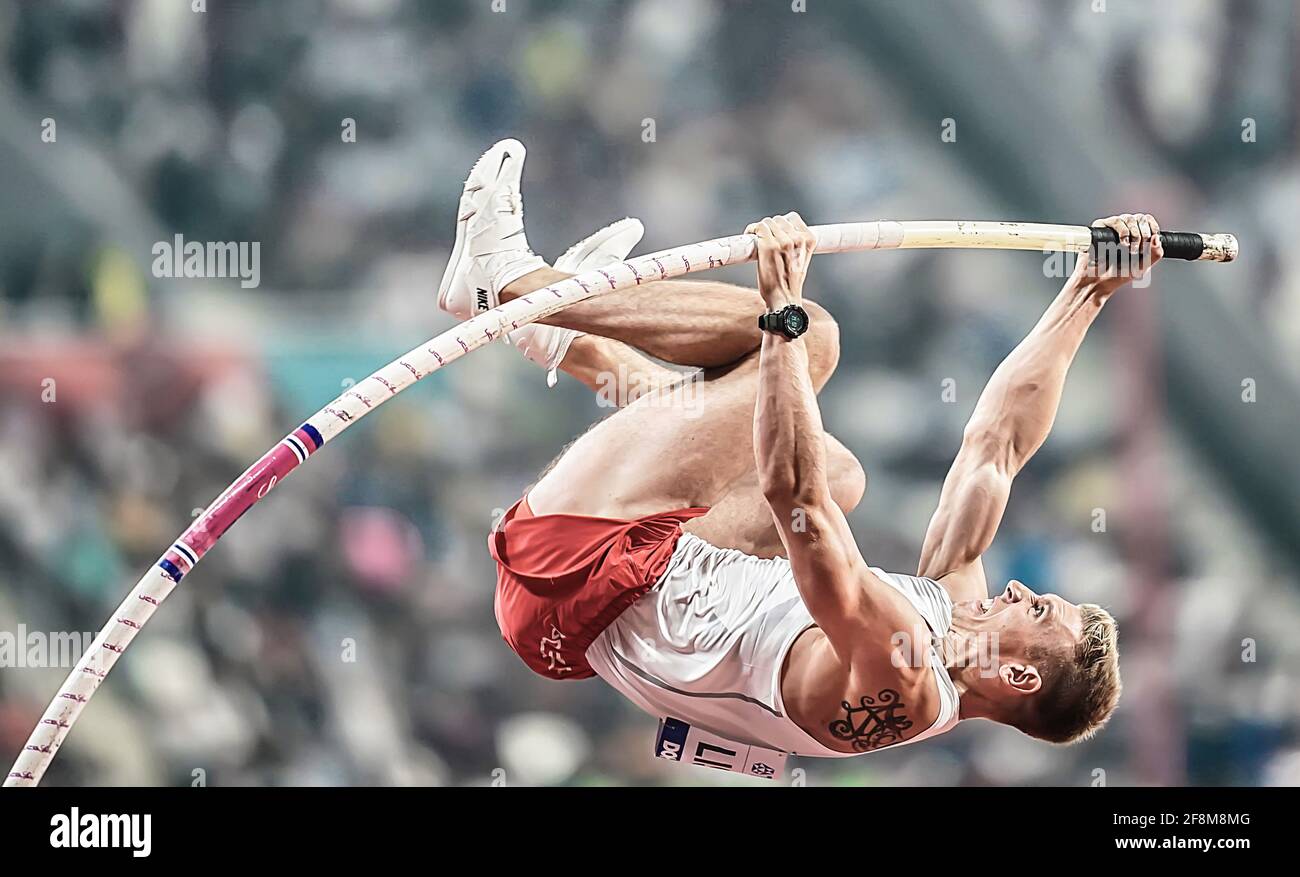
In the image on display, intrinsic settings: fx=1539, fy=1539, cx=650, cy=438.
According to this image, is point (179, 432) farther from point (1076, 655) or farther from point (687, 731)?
point (1076, 655)

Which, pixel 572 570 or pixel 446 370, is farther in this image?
pixel 446 370

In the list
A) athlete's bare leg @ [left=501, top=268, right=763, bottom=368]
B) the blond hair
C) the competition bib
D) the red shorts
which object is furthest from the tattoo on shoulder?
athlete's bare leg @ [left=501, top=268, right=763, bottom=368]

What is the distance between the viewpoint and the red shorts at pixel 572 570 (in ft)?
10.4

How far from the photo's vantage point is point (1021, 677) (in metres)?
3.31

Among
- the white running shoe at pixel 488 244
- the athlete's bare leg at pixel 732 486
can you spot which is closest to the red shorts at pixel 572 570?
the athlete's bare leg at pixel 732 486

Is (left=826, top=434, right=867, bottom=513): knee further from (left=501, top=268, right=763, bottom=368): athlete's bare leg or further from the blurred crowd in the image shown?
the blurred crowd

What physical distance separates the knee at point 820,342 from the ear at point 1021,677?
0.73 m

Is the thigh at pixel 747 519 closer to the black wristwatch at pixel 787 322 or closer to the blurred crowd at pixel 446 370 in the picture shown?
the black wristwatch at pixel 787 322

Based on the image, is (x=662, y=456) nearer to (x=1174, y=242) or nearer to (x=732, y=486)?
(x=732, y=486)

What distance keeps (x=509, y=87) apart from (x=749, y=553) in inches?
67.6

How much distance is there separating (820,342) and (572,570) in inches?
28.7

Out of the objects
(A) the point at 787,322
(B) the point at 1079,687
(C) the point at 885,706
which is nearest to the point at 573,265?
(A) the point at 787,322
